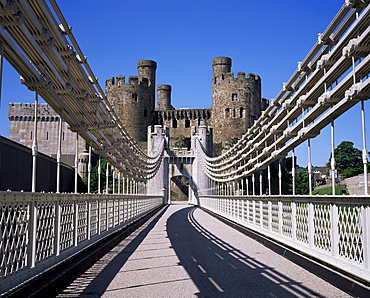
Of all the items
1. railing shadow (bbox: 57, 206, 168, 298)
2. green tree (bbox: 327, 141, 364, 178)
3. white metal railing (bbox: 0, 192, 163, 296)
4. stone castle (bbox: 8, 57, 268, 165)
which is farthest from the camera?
stone castle (bbox: 8, 57, 268, 165)

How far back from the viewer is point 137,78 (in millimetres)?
55688

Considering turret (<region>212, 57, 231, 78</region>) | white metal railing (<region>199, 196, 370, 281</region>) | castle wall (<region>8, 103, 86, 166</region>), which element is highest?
turret (<region>212, 57, 231, 78</region>)

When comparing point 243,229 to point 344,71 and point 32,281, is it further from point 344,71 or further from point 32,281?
point 32,281

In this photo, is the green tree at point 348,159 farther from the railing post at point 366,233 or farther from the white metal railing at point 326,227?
the railing post at point 366,233

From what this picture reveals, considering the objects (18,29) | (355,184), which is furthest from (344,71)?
(355,184)

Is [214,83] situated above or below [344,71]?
above

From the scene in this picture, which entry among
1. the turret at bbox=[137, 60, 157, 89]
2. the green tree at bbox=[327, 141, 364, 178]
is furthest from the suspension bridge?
the turret at bbox=[137, 60, 157, 89]

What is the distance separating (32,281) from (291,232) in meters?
3.57

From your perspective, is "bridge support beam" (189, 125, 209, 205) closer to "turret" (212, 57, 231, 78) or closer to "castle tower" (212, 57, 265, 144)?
"castle tower" (212, 57, 265, 144)

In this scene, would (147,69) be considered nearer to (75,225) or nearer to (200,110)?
(200,110)

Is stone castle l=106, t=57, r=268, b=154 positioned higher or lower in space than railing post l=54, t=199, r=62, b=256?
higher

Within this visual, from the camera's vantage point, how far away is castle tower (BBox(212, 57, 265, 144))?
52.0 metres

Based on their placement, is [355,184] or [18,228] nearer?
[18,228]

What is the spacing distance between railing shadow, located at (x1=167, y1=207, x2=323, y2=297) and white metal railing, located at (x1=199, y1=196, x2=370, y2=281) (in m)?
0.43
